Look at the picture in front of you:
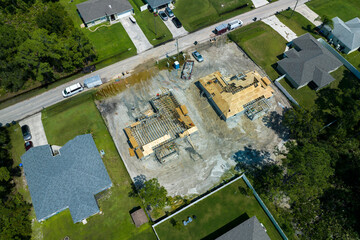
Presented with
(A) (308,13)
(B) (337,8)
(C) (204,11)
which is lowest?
(B) (337,8)

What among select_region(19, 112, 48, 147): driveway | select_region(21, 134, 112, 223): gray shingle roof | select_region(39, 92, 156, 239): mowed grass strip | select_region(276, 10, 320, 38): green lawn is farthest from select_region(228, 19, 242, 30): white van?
select_region(19, 112, 48, 147): driveway

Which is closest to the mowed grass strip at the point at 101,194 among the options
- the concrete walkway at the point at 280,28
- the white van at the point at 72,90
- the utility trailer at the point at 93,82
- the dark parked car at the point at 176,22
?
the white van at the point at 72,90

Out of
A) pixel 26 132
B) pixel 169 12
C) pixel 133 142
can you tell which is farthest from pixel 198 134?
pixel 169 12

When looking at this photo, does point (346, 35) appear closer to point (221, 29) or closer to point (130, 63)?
point (221, 29)

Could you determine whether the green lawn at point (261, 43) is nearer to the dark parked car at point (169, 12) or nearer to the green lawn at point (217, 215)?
the dark parked car at point (169, 12)

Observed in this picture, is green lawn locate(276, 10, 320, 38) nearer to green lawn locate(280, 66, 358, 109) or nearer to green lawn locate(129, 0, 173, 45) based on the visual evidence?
green lawn locate(280, 66, 358, 109)

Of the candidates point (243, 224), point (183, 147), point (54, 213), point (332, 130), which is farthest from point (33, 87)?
point (332, 130)

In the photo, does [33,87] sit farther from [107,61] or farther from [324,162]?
[324,162]

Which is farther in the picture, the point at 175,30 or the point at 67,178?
the point at 175,30
